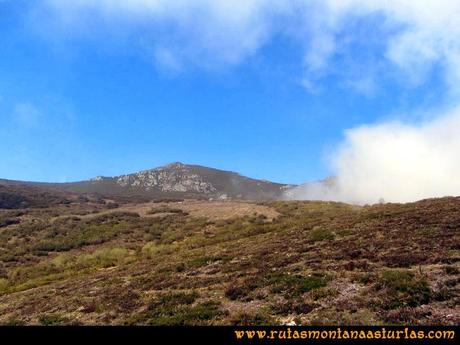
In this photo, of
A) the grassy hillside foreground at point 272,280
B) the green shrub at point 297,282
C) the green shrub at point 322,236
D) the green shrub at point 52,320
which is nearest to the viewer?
the grassy hillside foreground at point 272,280

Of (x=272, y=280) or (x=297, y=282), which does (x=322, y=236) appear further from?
(x=297, y=282)

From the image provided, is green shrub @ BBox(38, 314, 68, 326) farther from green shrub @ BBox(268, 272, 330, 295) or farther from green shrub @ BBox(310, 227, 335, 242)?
green shrub @ BBox(310, 227, 335, 242)

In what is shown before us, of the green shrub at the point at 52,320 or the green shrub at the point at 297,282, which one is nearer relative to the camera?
the green shrub at the point at 297,282

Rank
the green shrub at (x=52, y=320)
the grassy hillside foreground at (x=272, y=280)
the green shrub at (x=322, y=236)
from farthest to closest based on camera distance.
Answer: the green shrub at (x=322, y=236), the green shrub at (x=52, y=320), the grassy hillside foreground at (x=272, y=280)

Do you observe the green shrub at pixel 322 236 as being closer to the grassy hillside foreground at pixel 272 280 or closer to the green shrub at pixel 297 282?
the grassy hillside foreground at pixel 272 280

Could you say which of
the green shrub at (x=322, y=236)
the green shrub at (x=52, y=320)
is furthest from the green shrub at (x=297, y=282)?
the green shrub at (x=322, y=236)

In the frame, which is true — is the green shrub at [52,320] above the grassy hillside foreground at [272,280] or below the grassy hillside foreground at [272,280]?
below

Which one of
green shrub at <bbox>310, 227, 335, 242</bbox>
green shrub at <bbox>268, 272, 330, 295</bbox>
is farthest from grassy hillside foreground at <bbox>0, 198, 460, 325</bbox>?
green shrub at <bbox>310, 227, 335, 242</bbox>

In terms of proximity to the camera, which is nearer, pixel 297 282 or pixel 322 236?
pixel 297 282

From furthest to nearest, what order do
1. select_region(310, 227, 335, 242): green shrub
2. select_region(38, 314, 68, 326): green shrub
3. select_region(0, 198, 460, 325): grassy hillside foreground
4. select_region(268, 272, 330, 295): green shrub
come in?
1. select_region(310, 227, 335, 242): green shrub
2. select_region(38, 314, 68, 326): green shrub
3. select_region(268, 272, 330, 295): green shrub
4. select_region(0, 198, 460, 325): grassy hillside foreground

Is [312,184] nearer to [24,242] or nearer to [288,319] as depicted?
[24,242]

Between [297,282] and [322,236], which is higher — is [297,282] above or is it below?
below

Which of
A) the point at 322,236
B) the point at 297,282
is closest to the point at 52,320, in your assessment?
A: the point at 297,282
